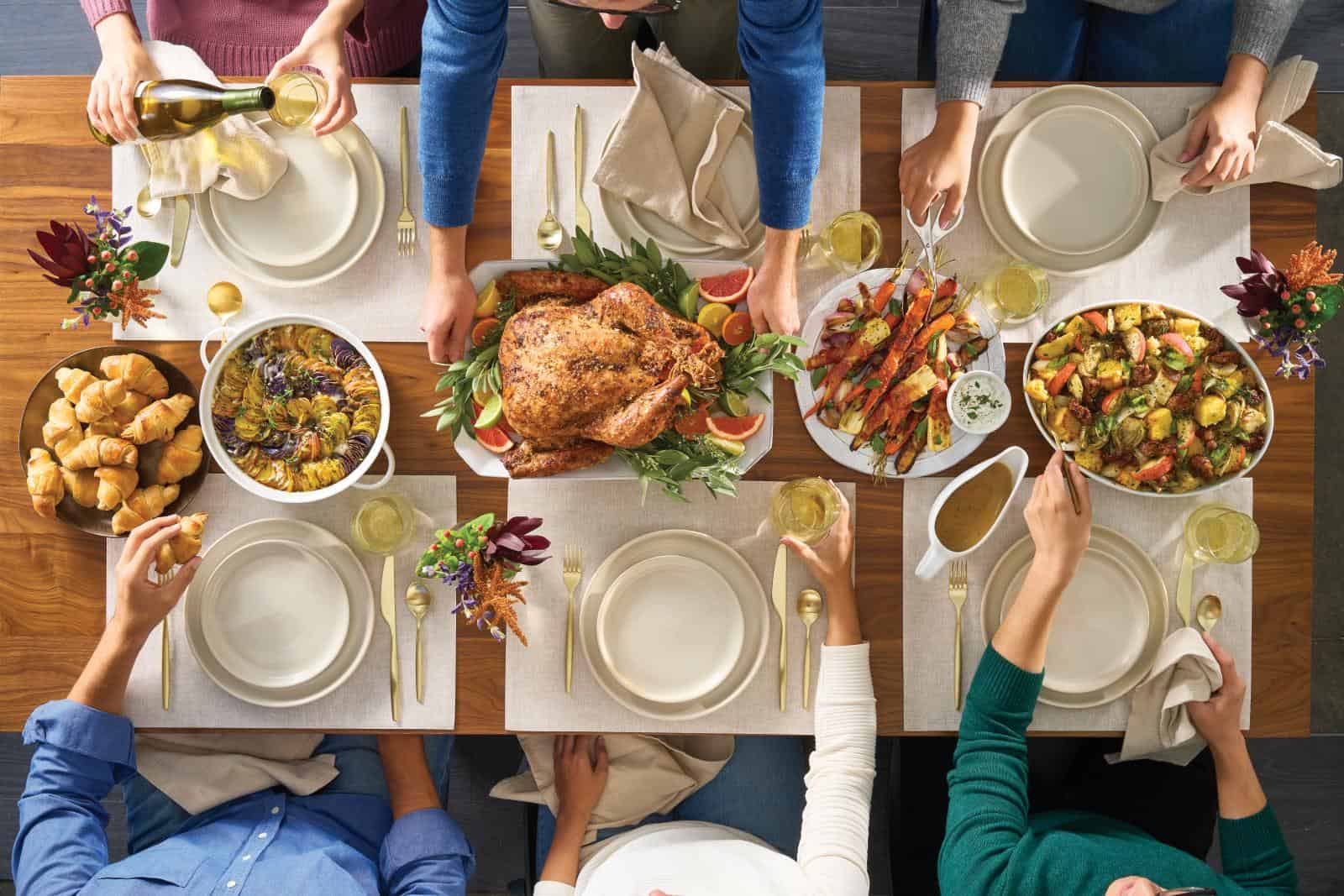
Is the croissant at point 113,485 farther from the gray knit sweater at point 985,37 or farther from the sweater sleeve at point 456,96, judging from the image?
the gray knit sweater at point 985,37

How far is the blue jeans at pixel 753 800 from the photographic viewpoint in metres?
1.84

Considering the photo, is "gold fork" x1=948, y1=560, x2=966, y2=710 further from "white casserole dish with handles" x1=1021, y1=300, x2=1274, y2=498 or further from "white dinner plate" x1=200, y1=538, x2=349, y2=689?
Answer: "white dinner plate" x1=200, y1=538, x2=349, y2=689

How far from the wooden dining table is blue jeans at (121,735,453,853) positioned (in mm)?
335

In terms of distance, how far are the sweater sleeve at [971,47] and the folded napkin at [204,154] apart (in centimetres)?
117

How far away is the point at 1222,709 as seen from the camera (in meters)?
1.49

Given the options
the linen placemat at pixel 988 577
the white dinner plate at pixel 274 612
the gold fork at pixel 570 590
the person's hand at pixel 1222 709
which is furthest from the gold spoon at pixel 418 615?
the person's hand at pixel 1222 709

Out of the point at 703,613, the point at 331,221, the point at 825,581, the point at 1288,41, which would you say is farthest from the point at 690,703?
the point at 1288,41

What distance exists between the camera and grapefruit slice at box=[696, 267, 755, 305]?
4.53 ft

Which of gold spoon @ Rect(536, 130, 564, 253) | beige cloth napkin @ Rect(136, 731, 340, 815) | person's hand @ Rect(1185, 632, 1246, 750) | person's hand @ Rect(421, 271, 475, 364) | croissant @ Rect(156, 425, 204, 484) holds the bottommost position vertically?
beige cloth napkin @ Rect(136, 731, 340, 815)

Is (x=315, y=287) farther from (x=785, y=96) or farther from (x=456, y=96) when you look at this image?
(x=785, y=96)

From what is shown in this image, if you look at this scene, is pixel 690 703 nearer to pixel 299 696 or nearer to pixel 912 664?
pixel 912 664

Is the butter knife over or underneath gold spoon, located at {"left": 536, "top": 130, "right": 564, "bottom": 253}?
underneath

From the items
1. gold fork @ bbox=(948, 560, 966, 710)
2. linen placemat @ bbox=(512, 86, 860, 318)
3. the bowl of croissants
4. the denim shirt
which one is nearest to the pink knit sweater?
linen placemat @ bbox=(512, 86, 860, 318)

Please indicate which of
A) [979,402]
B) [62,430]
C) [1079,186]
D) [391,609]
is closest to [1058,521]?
[979,402]
